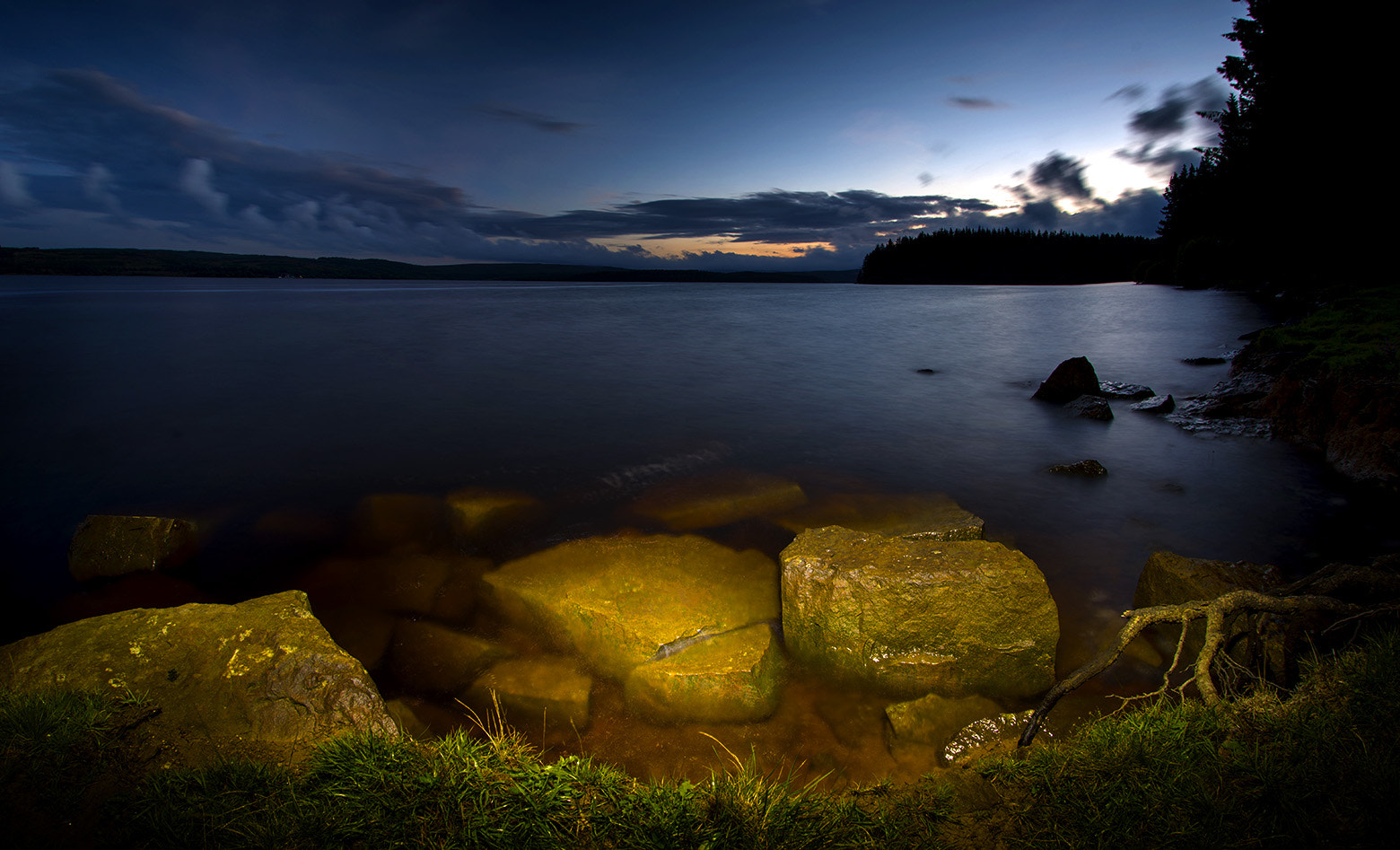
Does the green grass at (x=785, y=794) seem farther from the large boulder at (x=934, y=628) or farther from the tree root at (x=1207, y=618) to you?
the large boulder at (x=934, y=628)

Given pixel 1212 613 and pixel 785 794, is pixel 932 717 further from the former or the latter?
pixel 1212 613

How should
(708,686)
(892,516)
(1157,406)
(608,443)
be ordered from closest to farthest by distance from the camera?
(708,686), (892,516), (608,443), (1157,406)

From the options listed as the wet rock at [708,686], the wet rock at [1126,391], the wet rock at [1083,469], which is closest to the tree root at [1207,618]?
the wet rock at [708,686]

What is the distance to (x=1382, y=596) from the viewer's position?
3.51m

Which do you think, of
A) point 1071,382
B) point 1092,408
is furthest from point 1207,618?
point 1071,382

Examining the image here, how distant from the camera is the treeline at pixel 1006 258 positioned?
147000 millimetres

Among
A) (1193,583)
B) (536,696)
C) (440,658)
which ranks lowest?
(440,658)

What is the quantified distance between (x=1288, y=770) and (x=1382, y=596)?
1.93m

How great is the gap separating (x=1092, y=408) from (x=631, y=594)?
13164mm

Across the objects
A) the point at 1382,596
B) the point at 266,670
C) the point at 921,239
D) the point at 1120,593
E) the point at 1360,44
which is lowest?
the point at 1120,593

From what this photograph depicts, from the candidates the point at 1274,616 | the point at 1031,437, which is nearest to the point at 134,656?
the point at 1274,616

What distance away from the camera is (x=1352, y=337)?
35.6ft

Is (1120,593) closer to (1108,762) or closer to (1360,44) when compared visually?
(1108,762)

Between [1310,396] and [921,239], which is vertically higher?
[921,239]
